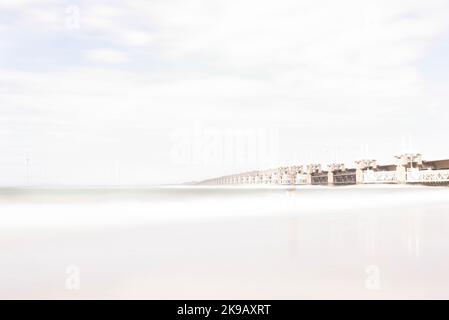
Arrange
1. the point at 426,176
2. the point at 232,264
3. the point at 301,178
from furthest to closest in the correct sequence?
the point at 301,178 < the point at 426,176 < the point at 232,264

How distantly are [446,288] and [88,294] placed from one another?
672 cm

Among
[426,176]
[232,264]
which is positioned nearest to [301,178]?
[426,176]

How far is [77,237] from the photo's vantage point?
Answer: 1864 cm

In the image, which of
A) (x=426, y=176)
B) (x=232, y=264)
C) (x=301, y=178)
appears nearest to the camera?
Result: (x=232, y=264)

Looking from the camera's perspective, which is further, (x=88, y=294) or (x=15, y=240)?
(x=15, y=240)

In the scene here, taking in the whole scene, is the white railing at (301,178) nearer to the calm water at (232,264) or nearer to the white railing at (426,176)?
the white railing at (426,176)

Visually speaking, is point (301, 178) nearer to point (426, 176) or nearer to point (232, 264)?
point (426, 176)

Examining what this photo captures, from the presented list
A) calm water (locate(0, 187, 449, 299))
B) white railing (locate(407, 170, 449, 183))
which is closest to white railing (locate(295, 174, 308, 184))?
white railing (locate(407, 170, 449, 183))

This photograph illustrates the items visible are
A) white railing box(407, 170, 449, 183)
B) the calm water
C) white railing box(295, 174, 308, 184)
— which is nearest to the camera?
the calm water

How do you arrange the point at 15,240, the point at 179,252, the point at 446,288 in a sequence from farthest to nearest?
the point at 15,240 < the point at 179,252 < the point at 446,288

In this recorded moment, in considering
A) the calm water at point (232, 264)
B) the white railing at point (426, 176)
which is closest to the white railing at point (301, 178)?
the white railing at point (426, 176)

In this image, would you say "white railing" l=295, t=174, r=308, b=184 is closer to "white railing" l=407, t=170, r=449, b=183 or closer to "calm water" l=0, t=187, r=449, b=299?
"white railing" l=407, t=170, r=449, b=183
